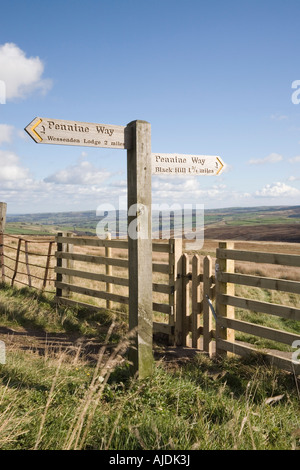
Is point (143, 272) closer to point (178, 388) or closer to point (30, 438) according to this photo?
point (178, 388)

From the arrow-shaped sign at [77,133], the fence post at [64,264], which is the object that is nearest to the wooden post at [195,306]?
the arrow-shaped sign at [77,133]

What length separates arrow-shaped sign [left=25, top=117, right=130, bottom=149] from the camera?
13.2ft

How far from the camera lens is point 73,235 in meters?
9.86

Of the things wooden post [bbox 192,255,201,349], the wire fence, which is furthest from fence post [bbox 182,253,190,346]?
the wire fence

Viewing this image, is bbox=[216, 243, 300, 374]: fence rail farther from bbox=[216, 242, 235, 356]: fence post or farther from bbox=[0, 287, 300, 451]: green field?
bbox=[0, 287, 300, 451]: green field

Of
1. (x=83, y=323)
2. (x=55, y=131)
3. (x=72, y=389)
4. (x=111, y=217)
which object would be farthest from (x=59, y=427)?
(x=111, y=217)

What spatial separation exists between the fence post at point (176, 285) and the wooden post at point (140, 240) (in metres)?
2.34

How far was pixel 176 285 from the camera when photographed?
6.85 metres

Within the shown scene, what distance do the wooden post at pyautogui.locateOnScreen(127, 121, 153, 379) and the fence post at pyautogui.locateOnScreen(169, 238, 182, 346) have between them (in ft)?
7.68

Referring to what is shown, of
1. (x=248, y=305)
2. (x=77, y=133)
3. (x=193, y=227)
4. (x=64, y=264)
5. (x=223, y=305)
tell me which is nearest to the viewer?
(x=77, y=133)

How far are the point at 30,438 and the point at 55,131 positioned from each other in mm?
2875

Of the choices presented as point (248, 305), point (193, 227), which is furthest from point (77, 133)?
point (193, 227)

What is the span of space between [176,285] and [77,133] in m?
3.50

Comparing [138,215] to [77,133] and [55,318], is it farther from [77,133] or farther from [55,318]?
[55,318]
